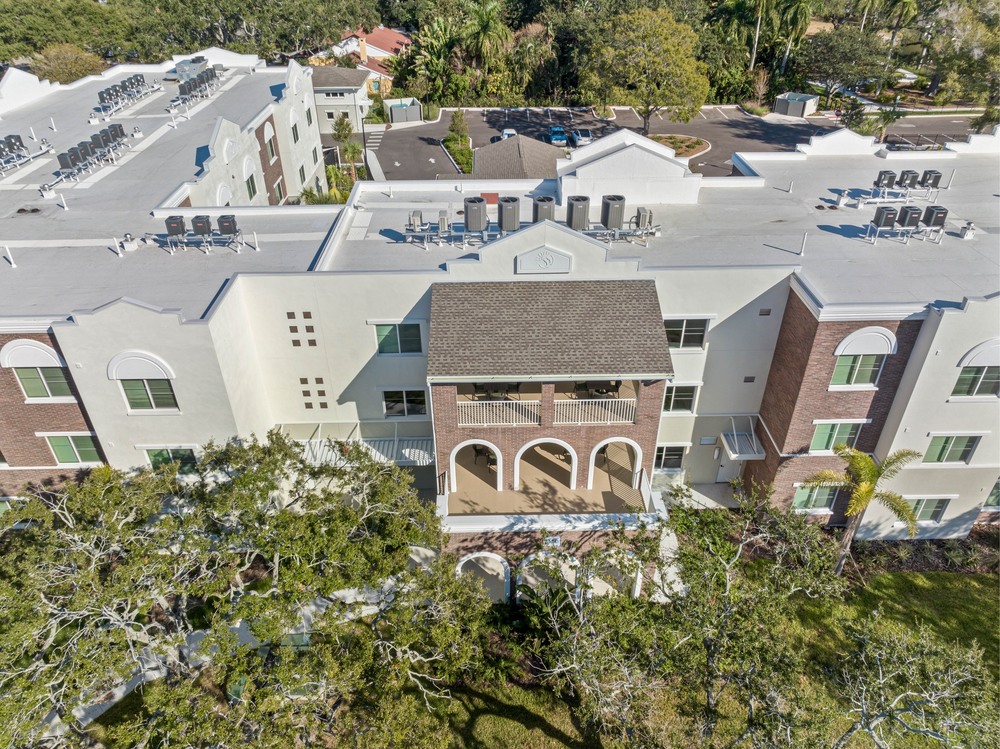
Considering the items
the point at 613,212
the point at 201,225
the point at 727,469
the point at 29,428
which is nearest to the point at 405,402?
the point at 201,225

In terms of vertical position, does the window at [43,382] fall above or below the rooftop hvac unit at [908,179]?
below

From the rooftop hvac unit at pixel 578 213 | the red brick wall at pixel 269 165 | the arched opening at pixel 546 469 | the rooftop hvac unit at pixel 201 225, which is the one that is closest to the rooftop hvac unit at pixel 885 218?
the rooftop hvac unit at pixel 578 213

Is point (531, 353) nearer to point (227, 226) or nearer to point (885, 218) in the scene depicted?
point (227, 226)

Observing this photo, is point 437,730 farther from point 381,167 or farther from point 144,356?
point 381,167

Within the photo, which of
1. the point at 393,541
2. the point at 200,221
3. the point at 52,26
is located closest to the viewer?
the point at 393,541

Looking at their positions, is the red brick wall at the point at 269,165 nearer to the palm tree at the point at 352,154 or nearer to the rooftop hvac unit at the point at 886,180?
the palm tree at the point at 352,154

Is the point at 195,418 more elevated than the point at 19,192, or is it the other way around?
the point at 19,192

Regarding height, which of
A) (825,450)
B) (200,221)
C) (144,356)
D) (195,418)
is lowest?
(825,450)

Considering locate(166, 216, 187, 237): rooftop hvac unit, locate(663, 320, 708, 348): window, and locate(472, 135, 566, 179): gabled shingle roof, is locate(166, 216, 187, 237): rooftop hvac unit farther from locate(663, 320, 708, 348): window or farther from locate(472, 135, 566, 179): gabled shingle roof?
locate(472, 135, 566, 179): gabled shingle roof

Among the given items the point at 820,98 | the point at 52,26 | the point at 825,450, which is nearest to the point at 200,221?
the point at 825,450
